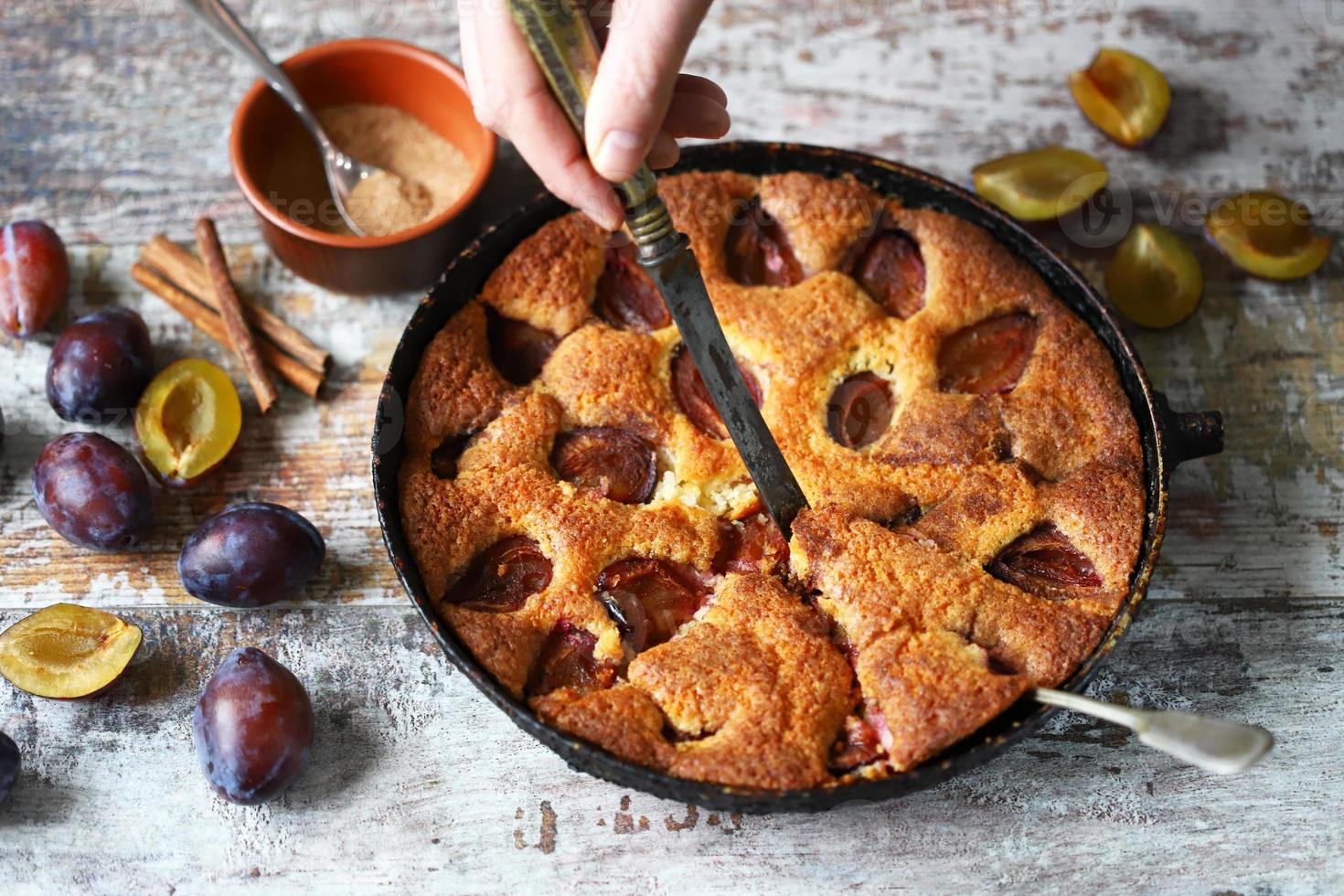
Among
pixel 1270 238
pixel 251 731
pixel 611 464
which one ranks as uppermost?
pixel 1270 238

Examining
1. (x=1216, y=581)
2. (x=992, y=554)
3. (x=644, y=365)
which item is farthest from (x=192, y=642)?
(x=1216, y=581)

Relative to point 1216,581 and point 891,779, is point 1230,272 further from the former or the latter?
point 891,779

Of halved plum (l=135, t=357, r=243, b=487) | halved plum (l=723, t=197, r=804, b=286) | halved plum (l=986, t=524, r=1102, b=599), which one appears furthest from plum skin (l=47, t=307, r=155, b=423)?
halved plum (l=986, t=524, r=1102, b=599)

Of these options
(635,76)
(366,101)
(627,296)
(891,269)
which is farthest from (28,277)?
(891,269)

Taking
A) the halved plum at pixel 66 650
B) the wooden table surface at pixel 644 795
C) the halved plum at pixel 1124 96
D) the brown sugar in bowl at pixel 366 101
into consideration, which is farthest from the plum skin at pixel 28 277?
the halved plum at pixel 1124 96

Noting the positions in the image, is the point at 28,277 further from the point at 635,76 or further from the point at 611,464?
the point at 635,76

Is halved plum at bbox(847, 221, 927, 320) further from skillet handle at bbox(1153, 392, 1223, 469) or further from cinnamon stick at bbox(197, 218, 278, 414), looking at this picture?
cinnamon stick at bbox(197, 218, 278, 414)
